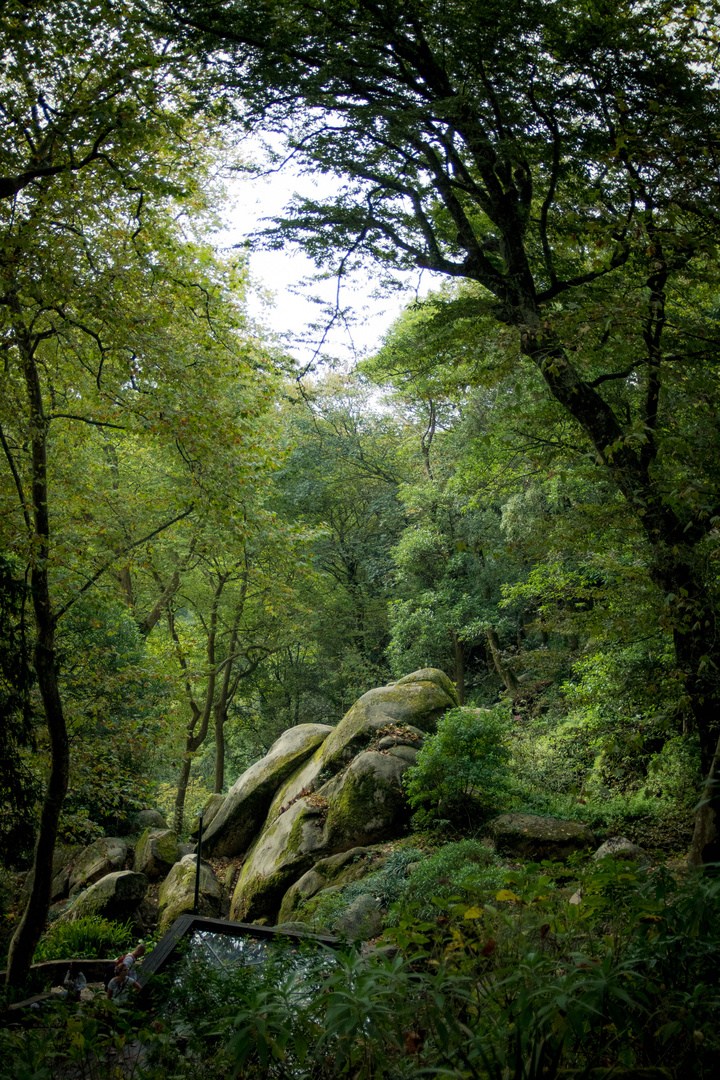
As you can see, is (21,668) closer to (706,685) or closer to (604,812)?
(706,685)

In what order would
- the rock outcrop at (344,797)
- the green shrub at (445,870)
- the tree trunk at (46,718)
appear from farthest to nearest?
the rock outcrop at (344,797), the green shrub at (445,870), the tree trunk at (46,718)

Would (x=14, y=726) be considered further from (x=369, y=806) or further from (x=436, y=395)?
(x=369, y=806)

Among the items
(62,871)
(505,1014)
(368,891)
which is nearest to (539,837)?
(368,891)

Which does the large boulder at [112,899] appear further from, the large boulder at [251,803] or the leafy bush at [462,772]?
the leafy bush at [462,772]

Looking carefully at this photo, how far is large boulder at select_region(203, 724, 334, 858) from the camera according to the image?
1117 centimetres

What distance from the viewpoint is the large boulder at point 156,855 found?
11.2 m

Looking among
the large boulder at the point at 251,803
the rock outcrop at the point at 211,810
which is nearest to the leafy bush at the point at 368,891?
the large boulder at the point at 251,803

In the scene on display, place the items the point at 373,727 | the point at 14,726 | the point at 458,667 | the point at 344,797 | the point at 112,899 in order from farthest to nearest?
the point at 458,667, the point at 373,727, the point at 112,899, the point at 344,797, the point at 14,726

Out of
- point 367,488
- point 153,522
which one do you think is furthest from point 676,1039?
point 367,488

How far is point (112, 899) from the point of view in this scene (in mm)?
9078

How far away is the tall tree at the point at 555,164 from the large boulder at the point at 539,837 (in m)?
2.28

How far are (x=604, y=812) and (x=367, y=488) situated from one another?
13.9 meters

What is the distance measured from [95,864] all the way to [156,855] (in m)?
1.04

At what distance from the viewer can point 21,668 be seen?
185 inches
